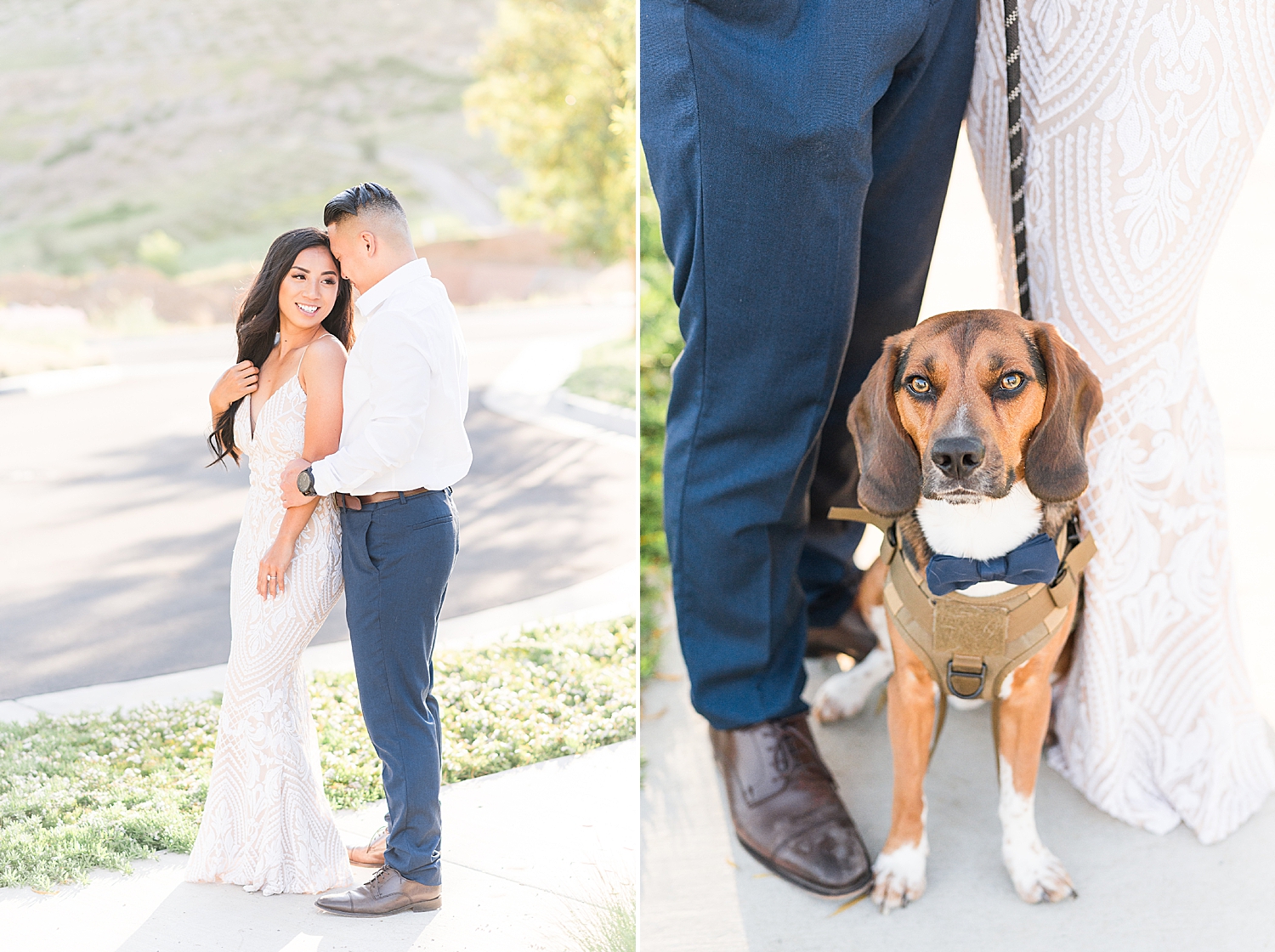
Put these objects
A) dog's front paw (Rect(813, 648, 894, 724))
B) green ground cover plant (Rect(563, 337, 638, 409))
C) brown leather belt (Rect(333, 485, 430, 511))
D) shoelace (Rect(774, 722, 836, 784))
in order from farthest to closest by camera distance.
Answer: green ground cover plant (Rect(563, 337, 638, 409)), dog's front paw (Rect(813, 648, 894, 724)), shoelace (Rect(774, 722, 836, 784)), brown leather belt (Rect(333, 485, 430, 511))

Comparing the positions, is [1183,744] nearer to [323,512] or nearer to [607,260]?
[323,512]

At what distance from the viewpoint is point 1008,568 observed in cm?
205

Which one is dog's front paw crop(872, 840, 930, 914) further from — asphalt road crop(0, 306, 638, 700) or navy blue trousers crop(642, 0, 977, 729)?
asphalt road crop(0, 306, 638, 700)

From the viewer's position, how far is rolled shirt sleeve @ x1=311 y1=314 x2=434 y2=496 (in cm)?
158

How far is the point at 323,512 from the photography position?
1.72 meters

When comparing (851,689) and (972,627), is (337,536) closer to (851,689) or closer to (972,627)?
(972,627)

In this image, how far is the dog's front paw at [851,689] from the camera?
115 inches

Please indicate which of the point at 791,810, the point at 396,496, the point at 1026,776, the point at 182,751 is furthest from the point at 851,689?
the point at 182,751

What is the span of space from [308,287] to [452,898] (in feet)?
3.70

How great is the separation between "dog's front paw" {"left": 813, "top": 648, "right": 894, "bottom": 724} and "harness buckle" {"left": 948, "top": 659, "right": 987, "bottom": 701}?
75 centimetres

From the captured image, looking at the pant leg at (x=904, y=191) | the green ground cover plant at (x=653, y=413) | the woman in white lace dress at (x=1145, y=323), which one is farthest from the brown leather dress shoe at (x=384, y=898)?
the woman in white lace dress at (x=1145, y=323)

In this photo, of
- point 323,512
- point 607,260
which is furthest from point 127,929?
Result: point 607,260

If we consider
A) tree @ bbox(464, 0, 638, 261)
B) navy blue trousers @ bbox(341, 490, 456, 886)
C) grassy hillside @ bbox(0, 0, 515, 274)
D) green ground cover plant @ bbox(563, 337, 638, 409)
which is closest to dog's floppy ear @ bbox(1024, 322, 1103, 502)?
navy blue trousers @ bbox(341, 490, 456, 886)

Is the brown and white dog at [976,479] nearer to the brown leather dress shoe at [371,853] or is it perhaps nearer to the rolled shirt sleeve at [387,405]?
the rolled shirt sleeve at [387,405]
